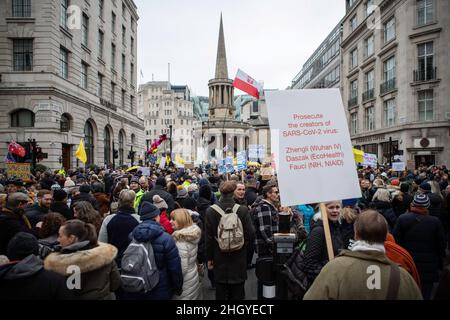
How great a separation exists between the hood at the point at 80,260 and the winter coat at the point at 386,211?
5.04m

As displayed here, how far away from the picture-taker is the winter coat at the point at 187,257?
13.0ft

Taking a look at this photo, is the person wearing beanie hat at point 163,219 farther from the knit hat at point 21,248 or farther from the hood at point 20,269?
the hood at point 20,269

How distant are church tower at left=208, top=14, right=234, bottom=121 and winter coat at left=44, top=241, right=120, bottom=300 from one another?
7385 centimetres

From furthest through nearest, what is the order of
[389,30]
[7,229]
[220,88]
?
[220,88]
[389,30]
[7,229]

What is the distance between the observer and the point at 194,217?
5.44 m

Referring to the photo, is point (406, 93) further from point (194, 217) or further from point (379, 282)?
point (379, 282)

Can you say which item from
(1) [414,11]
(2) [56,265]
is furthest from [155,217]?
(1) [414,11]

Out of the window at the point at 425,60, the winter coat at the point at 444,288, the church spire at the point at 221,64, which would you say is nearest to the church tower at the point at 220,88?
the church spire at the point at 221,64

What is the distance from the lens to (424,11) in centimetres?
2495

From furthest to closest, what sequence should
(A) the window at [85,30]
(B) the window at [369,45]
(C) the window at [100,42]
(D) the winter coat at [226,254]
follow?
(B) the window at [369,45] → (C) the window at [100,42] → (A) the window at [85,30] → (D) the winter coat at [226,254]

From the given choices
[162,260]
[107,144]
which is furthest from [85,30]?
[162,260]

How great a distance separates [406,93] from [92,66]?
29233mm

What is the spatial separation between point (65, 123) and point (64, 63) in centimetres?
501

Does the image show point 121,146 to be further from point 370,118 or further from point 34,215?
point 34,215
